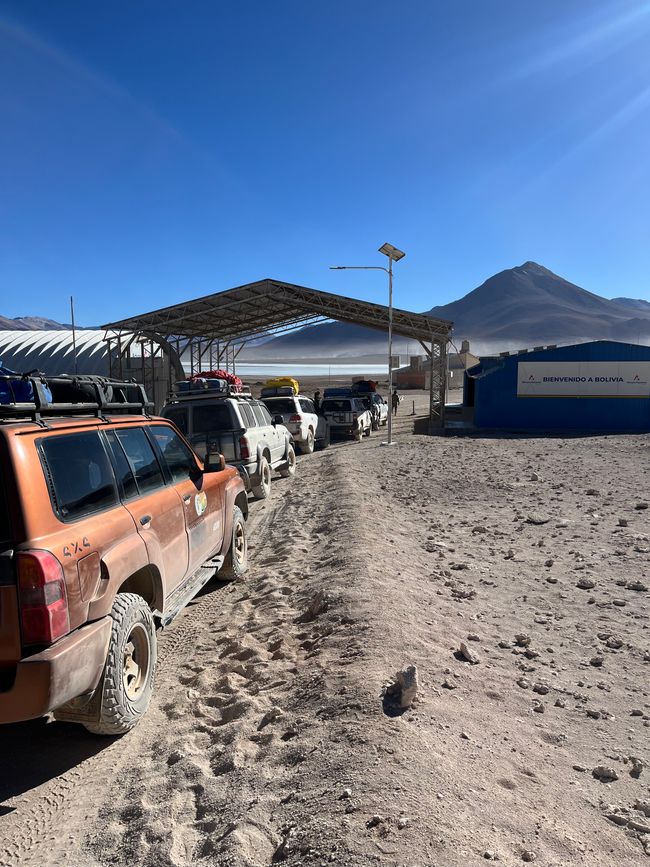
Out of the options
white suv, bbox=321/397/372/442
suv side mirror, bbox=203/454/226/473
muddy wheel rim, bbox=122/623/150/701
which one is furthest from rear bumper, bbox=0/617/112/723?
white suv, bbox=321/397/372/442

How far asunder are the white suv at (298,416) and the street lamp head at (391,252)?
5.41 metres

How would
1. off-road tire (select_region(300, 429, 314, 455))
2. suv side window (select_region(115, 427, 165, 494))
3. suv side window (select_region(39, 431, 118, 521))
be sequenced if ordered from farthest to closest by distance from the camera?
1. off-road tire (select_region(300, 429, 314, 455))
2. suv side window (select_region(115, 427, 165, 494))
3. suv side window (select_region(39, 431, 118, 521))

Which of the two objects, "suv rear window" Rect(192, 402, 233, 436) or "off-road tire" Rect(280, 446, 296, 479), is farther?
"off-road tire" Rect(280, 446, 296, 479)

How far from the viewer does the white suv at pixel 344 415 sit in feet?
72.1

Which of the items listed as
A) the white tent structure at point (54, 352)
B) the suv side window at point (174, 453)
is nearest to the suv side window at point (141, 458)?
the suv side window at point (174, 453)

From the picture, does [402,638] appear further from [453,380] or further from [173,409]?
[453,380]

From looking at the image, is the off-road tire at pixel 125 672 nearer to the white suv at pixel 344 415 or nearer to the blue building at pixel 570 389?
the white suv at pixel 344 415

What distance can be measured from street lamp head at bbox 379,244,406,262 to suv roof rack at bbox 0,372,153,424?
48.6ft

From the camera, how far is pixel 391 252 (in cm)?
1886

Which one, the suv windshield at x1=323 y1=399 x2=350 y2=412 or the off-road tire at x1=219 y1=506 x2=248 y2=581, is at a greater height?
the suv windshield at x1=323 y1=399 x2=350 y2=412

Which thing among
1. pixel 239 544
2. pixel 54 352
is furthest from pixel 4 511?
pixel 54 352

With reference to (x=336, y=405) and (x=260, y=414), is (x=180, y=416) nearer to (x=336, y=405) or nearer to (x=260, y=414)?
(x=260, y=414)

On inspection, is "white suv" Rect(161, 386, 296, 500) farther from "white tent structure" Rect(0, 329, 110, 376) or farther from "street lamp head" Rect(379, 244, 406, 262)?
"white tent structure" Rect(0, 329, 110, 376)

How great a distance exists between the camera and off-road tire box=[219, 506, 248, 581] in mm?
6387
